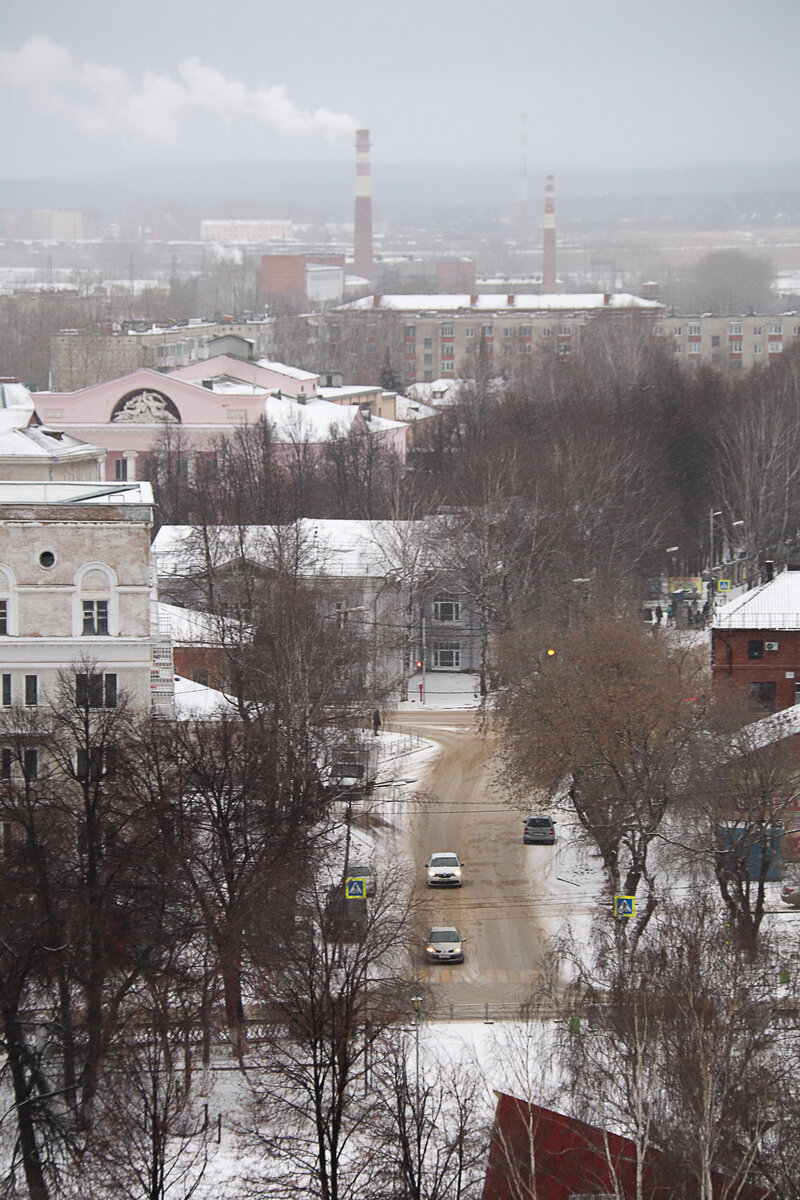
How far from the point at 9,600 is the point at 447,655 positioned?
39.9 ft

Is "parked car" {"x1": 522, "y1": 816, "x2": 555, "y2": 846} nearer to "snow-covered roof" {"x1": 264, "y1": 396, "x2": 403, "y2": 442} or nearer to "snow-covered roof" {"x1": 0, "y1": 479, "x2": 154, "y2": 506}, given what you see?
"snow-covered roof" {"x1": 0, "y1": 479, "x2": 154, "y2": 506}

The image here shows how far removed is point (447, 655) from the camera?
35031 millimetres

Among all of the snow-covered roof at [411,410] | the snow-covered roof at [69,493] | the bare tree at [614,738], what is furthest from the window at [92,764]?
the snow-covered roof at [411,410]

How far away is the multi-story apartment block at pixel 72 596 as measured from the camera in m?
24.4

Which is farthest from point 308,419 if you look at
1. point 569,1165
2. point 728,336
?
point 728,336

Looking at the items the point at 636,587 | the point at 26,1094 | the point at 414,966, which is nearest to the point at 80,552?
the point at 414,966

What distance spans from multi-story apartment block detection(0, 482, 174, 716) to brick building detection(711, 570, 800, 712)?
898cm

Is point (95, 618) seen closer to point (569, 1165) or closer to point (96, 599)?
point (96, 599)

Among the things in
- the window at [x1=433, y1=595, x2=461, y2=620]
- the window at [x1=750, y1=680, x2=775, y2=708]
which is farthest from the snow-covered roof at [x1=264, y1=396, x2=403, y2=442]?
the window at [x1=750, y1=680, x2=775, y2=708]

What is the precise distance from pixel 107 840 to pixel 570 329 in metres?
72.5

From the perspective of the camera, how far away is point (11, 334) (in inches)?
3492

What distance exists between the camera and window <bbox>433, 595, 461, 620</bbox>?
115 ft

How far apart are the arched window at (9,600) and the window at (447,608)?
38.8 ft

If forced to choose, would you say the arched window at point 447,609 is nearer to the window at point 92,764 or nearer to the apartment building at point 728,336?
the window at point 92,764
